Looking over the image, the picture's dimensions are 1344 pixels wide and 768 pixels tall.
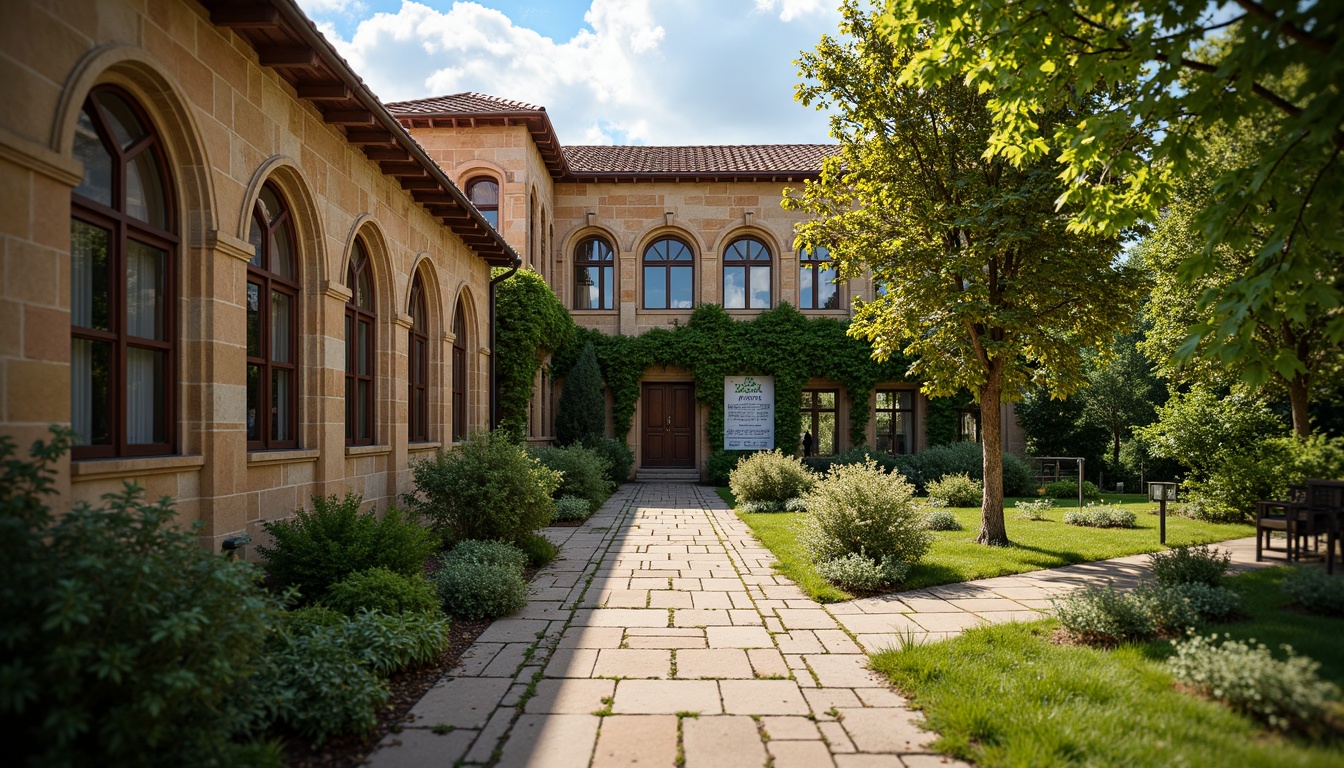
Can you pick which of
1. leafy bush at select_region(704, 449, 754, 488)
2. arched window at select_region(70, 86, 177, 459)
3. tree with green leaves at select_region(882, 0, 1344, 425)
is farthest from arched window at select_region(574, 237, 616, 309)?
tree with green leaves at select_region(882, 0, 1344, 425)

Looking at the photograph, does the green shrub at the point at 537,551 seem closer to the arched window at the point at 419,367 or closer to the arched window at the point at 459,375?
the arched window at the point at 419,367

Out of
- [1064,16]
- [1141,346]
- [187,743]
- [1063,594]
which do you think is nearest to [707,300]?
[1141,346]

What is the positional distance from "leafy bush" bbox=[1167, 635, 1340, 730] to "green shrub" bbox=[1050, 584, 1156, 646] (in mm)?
1106

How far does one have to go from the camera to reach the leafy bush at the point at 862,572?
6699 mm

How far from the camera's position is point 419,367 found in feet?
34.0

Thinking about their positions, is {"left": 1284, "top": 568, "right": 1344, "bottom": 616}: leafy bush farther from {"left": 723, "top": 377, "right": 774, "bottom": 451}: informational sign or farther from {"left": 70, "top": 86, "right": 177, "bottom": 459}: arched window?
{"left": 723, "top": 377, "right": 774, "bottom": 451}: informational sign

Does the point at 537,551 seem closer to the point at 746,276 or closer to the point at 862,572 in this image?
the point at 862,572

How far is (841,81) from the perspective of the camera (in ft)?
29.2

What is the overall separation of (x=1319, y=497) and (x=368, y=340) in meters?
8.37

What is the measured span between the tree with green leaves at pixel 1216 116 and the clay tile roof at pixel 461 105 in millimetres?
13500

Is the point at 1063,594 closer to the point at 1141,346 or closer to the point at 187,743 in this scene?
the point at 187,743

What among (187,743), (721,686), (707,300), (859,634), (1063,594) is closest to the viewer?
(187,743)

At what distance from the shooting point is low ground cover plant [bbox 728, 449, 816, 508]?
1340cm

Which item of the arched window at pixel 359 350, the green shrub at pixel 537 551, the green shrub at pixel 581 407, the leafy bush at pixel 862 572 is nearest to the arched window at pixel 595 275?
the green shrub at pixel 581 407
